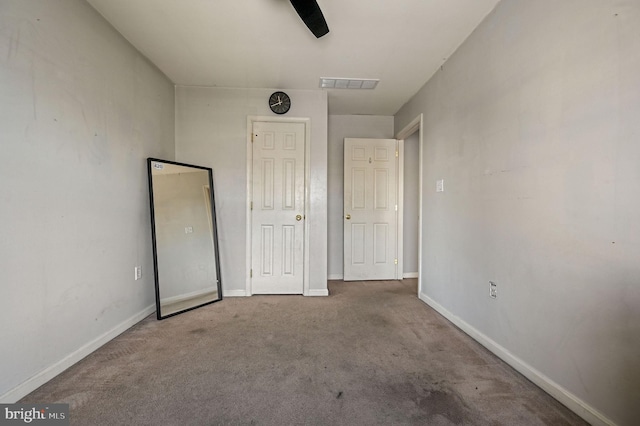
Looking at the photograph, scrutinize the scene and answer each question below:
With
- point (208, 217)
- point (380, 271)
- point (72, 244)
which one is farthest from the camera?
point (380, 271)

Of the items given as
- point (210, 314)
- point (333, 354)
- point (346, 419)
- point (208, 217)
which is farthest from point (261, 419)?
point (208, 217)

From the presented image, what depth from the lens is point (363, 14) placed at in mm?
2021

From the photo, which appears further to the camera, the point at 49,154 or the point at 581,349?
the point at 49,154

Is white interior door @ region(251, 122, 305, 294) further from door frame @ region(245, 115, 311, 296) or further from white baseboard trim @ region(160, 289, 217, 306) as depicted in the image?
white baseboard trim @ region(160, 289, 217, 306)

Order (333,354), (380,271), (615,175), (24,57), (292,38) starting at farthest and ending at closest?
(380,271) → (292,38) → (333,354) → (24,57) → (615,175)

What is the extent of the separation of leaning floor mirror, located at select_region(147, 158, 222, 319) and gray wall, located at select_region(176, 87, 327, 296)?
14 cm

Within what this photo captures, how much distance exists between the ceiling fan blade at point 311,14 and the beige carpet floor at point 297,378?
7.70ft

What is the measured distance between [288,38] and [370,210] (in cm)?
253

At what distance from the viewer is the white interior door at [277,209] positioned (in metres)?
3.31

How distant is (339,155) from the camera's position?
422 cm

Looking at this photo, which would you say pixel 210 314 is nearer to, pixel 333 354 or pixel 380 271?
pixel 333 354

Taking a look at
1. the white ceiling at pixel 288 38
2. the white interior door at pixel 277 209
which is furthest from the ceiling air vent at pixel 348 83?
the white interior door at pixel 277 209

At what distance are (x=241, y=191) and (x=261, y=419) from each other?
2.45 meters

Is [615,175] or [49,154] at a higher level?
[49,154]
